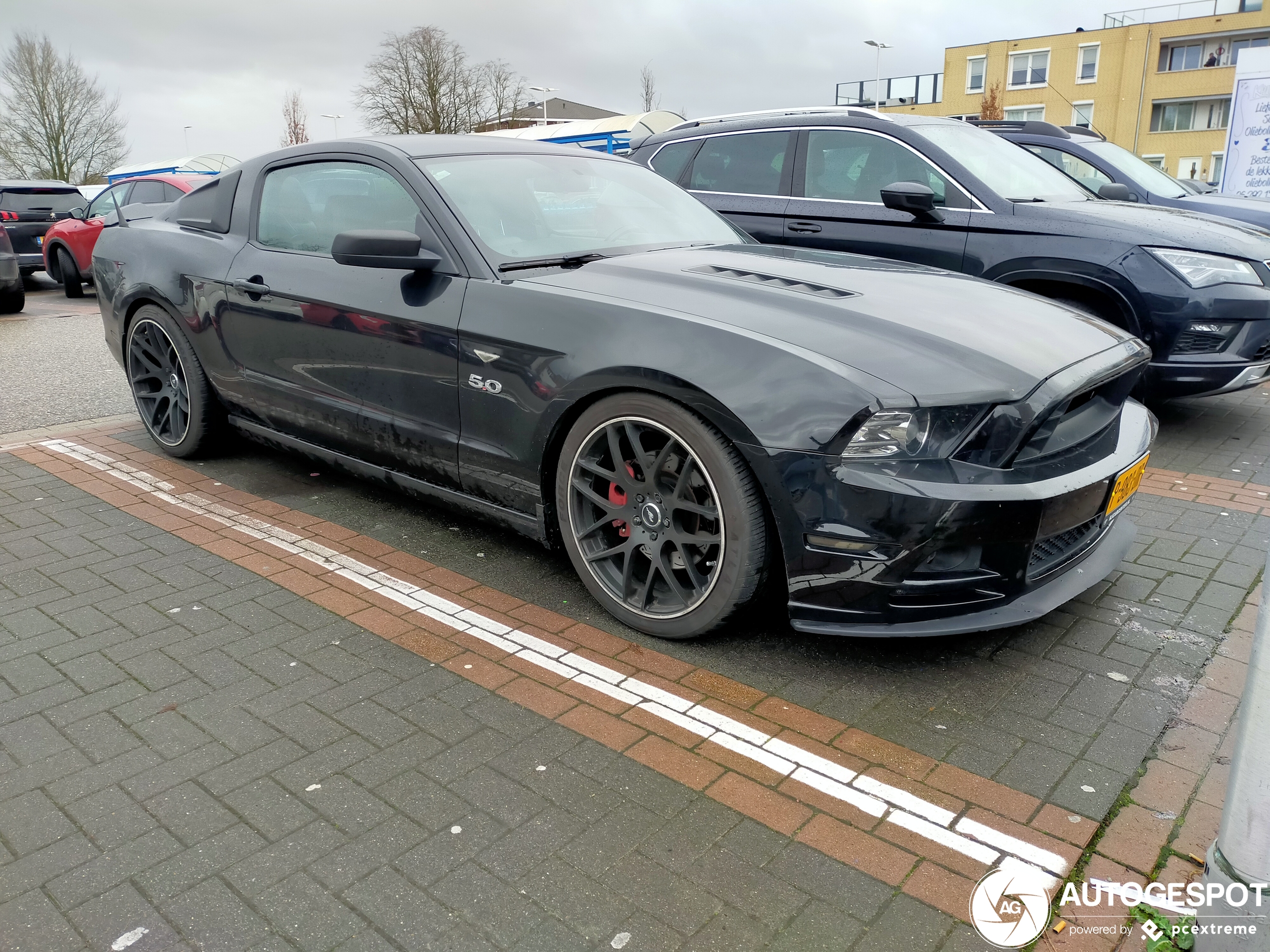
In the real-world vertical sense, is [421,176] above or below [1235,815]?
above

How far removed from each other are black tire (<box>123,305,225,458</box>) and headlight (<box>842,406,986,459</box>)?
11.8 ft

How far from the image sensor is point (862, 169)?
249 inches

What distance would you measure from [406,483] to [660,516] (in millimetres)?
→ 1344

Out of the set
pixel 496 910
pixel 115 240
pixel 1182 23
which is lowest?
pixel 496 910

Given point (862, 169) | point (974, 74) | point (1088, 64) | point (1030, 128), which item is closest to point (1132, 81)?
point (1088, 64)

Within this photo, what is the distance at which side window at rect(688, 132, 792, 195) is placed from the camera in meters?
6.74

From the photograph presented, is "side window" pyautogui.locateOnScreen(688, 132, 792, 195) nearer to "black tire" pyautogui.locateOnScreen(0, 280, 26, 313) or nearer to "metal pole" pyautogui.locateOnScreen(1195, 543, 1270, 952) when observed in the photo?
"metal pole" pyautogui.locateOnScreen(1195, 543, 1270, 952)

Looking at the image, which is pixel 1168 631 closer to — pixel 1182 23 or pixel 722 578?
pixel 722 578

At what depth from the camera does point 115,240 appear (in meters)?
5.43

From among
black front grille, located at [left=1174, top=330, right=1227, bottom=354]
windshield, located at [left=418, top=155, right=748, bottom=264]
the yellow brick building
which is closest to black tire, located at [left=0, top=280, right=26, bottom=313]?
windshield, located at [left=418, top=155, right=748, bottom=264]

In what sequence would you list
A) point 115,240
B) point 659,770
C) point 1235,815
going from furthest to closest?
point 115,240
point 659,770
point 1235,815

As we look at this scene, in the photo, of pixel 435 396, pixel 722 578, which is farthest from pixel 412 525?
pixel 722 578

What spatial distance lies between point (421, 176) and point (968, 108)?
5799 cm

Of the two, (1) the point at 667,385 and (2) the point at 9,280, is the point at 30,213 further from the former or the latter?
(1) the point at 667,385
